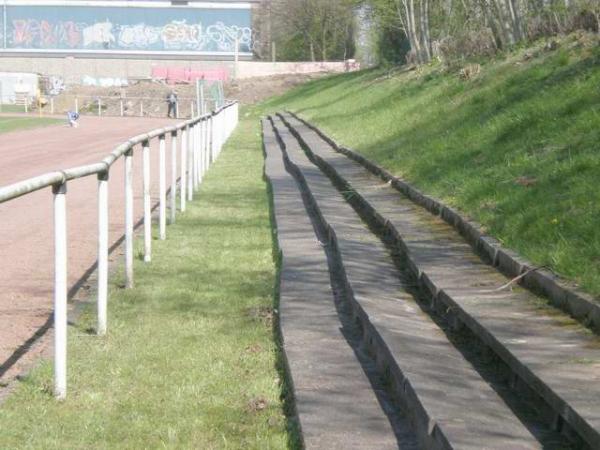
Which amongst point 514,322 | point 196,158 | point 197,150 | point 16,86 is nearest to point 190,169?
point 196,158

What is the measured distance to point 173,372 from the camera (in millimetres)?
6672

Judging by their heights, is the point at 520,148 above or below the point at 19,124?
above

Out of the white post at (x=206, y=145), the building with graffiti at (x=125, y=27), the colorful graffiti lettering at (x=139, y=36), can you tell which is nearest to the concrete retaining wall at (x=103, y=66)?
the building with graffiti at (x=125, y=27)

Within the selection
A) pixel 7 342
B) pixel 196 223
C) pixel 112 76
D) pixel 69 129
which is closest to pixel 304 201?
pixel 196 223

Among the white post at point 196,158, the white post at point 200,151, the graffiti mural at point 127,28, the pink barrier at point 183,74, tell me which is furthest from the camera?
the graffiti mural at point 127,28

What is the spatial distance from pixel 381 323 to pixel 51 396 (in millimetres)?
1897

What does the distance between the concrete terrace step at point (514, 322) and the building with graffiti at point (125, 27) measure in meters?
88.3

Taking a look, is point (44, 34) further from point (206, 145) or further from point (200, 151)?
point (200, 151)

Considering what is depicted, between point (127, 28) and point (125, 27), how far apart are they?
0.23 meters

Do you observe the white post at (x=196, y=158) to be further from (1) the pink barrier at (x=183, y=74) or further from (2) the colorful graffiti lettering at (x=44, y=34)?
(2) the colorful graffiti lettering at (x=44, y=34)

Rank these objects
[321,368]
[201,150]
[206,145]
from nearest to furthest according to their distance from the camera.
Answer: [321,368] < [201,150] < [206,145]

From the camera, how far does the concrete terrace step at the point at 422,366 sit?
491 cm

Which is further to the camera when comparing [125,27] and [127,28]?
[127,28]

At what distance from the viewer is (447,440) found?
15.4 ft
